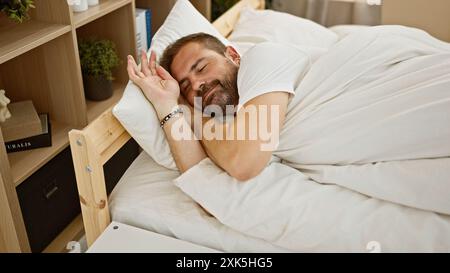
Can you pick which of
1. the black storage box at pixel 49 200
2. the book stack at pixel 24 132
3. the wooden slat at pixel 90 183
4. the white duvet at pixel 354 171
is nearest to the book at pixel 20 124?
the book stack at pixel 24 132

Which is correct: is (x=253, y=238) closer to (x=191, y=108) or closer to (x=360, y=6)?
(x=191, y=108)

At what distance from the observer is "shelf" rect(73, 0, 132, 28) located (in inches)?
58.8

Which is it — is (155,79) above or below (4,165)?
above

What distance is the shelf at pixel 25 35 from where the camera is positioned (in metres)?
1.26

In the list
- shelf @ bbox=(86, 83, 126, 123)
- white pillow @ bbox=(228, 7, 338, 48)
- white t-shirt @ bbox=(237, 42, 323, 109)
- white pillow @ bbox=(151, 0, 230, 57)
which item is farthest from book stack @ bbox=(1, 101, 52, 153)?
white pillow @ bbox=(228, 7, 338, 48)

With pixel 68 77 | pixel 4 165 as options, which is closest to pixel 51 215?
pixel 4 165

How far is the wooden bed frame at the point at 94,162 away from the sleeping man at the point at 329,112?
0.13m

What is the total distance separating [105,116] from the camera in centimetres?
116

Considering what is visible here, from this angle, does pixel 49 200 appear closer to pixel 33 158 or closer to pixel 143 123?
pixel 33 158

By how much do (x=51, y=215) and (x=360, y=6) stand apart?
6.26 ft

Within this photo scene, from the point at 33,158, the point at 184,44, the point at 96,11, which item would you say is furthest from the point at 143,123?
the point at 96,11

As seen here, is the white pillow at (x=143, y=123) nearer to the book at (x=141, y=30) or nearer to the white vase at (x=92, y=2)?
the white vase at (x=92, y=2)

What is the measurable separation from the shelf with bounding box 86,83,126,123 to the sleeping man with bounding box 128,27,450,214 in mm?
437

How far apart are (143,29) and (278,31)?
1.80 ft
